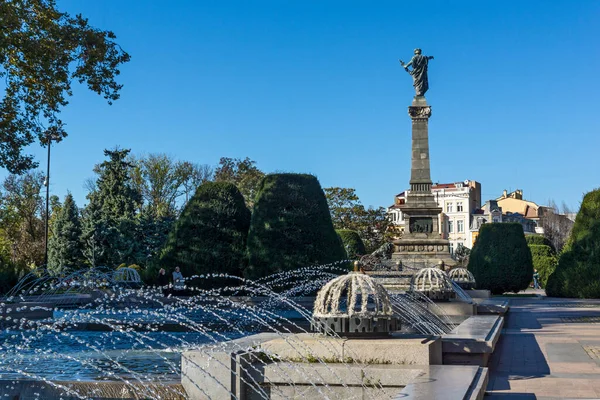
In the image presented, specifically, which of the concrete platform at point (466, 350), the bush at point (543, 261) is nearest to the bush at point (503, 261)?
the bush at point (543, 261)

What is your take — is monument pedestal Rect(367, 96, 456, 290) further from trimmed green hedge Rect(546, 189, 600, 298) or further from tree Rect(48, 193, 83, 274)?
tree Rect(48, 193, 83, 274)

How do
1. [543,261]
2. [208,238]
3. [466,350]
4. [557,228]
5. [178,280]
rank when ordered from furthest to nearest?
→ 1. [557,228]
2. [543,261]
3. [208,238]
4. [178,280]
5. [466,350]

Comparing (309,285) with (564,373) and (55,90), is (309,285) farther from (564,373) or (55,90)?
(564,373)

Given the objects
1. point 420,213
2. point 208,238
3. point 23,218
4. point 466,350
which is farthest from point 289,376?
point 23,218

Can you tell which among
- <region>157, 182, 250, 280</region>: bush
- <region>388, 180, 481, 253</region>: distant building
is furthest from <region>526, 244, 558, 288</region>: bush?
<region>388, 180, 481, 253</region>: distant building

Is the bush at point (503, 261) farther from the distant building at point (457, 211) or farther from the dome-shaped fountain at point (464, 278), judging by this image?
the distant building at point (457, 211)

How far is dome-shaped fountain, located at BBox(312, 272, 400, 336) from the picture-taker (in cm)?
640

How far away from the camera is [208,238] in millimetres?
23438

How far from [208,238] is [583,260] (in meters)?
13.5

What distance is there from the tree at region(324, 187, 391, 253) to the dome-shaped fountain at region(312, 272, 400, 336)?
170ft

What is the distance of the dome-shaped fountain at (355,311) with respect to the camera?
6.40 m

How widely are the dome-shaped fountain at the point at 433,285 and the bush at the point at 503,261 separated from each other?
17.4 metres

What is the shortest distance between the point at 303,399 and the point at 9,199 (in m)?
51.4

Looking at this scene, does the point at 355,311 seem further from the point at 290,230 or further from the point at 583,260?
the point at 583,260
